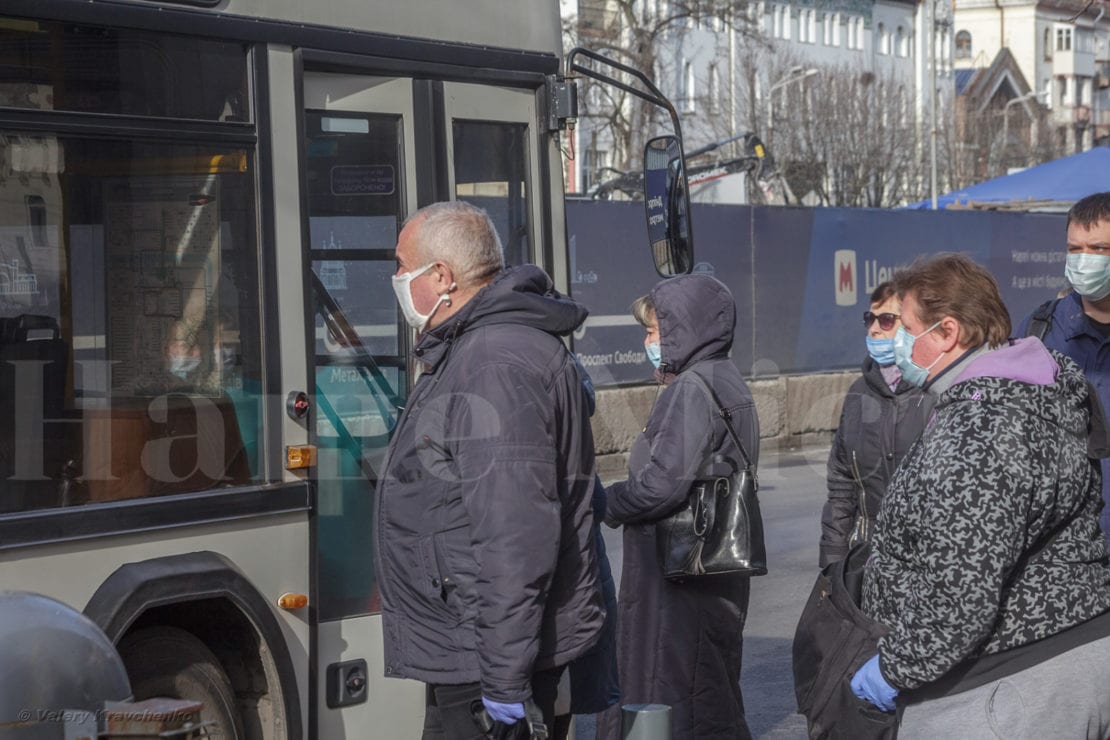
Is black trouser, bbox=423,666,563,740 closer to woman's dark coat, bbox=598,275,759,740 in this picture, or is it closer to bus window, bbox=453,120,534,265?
woman's dark coat, bbox=598,275,759,740

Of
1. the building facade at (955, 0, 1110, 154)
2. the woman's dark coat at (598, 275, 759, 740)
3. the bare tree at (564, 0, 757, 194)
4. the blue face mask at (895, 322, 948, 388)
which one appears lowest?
the woman's dark coat at (598, 275, 759, 740)

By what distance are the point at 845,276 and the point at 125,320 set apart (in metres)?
13.9

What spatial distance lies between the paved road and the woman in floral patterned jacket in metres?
3.27

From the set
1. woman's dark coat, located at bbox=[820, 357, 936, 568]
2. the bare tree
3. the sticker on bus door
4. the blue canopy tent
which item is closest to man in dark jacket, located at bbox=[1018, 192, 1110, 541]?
woman's dark coat, located at bbox=[820, 357, 936, 568]

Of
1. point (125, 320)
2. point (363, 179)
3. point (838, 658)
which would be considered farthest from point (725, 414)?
point (125, 320)

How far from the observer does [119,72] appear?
4082 mm

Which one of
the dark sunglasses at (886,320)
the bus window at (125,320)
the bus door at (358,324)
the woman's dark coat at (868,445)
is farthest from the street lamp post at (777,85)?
the bus window at (125,320)

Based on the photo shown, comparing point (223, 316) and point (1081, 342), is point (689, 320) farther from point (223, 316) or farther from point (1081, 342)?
point (223, 316)

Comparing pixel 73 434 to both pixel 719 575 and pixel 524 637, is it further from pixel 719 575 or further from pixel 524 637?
pixel 719 575

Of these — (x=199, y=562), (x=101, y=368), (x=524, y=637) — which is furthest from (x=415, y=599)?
(x=101, y=368)

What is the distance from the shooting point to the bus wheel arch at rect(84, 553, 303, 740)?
154 inches

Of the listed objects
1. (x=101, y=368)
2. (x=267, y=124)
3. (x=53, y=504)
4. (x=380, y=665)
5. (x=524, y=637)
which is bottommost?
(x=380, y=665)

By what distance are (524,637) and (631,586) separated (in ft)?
6.44

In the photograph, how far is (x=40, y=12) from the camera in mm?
3881
